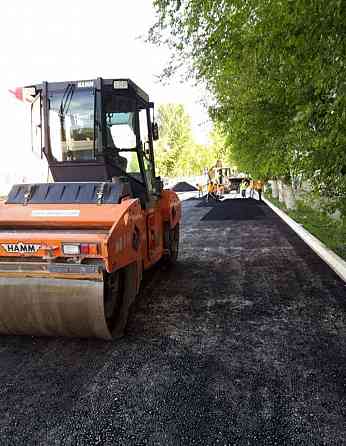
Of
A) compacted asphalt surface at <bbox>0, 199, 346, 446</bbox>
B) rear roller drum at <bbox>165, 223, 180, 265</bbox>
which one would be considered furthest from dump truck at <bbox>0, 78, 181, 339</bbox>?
rear roller drum at <bbox>165, 223, 180, 265</bbox>

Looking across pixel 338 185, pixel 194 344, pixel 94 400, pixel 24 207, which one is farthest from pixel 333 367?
pixel 338 185

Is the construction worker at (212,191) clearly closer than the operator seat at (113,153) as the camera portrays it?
No

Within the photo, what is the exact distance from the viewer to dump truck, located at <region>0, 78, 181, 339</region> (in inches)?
136

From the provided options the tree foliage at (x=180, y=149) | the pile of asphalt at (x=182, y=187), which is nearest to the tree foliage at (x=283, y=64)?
the pile of asphalt at (x=182, y=187)

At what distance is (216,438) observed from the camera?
240cm

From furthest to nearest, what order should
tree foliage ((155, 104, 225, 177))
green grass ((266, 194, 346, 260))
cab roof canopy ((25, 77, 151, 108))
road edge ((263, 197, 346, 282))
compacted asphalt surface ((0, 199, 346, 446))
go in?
tree foliage ((155, 104, 225, 177))
green grass ((266, 194, 346, 260))
road edge ((263, 197, 346, 282))
cab roof canopy ((25, 77, 151, 108))
compacted asphalt surface ((0, 199, 346, 446))

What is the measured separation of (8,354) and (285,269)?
4.46 meters

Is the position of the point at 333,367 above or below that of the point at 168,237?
below

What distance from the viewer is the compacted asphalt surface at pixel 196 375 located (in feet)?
8.15

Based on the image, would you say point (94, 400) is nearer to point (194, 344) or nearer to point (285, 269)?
point (194, 344)

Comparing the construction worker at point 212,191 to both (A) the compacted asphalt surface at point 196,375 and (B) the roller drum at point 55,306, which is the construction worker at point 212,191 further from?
(B) the roller drum at point 55,306

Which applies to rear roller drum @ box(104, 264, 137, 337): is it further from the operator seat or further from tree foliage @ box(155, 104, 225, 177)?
tree foliage @ box(155, 104, 225, 177)

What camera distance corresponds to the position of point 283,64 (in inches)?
182

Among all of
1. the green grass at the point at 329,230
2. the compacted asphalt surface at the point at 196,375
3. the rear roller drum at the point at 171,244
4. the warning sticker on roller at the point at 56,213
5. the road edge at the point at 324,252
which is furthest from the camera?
the green grass at the point at 329,230
